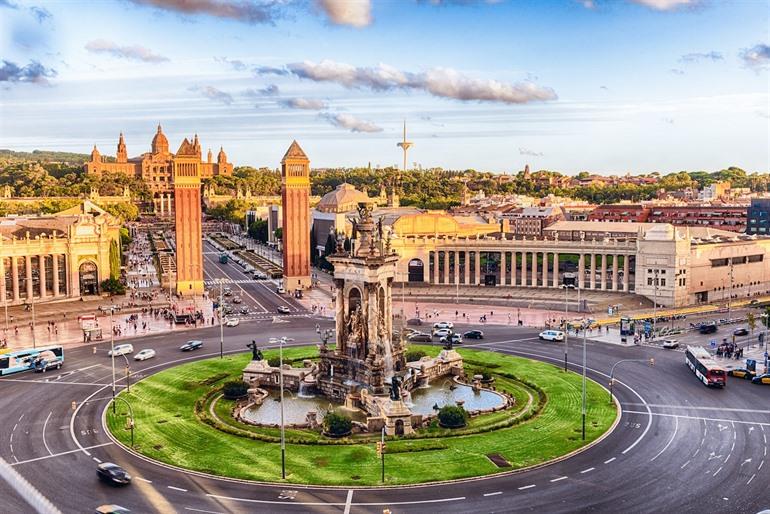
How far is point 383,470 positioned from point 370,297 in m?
21.3

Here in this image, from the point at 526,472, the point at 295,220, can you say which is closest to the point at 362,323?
the point at 526,472

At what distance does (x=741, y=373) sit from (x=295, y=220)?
3426 inches

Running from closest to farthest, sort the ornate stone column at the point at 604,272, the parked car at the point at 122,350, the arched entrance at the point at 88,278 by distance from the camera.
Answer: the parked car at the point at 122,350
the ornate stone column at the point at 604,272
the arched entrance at the point at 88,278

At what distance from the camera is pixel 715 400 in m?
60.3

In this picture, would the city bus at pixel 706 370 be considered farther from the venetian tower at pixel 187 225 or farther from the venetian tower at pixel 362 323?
the venetian tower at pixel 187 225

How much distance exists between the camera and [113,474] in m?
43.1

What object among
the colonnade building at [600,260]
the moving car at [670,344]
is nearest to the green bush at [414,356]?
the moving car at [670,344]

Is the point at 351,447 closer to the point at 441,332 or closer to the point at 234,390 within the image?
the point at 234,390

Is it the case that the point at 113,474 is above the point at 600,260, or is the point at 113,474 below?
below

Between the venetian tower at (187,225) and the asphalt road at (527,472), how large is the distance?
190 feet

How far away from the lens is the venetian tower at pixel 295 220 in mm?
133625

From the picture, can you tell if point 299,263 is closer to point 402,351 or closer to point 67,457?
point 402,351

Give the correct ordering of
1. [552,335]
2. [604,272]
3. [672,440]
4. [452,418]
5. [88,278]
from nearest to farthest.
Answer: [672,440], [452,418], [552,335], [604,272], [88,278]

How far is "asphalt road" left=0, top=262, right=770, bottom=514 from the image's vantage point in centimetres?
4041
